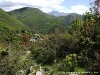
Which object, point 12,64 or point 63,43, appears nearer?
point 12,64

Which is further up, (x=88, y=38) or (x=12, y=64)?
(x=88, y=38)

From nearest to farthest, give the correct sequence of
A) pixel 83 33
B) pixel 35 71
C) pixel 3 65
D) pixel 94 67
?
pixel 94 67
pixel 3 65
pixel 35 71
pixel 83 33

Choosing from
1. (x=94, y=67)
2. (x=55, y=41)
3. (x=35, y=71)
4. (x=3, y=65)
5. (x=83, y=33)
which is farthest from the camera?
(x=55, y=41)

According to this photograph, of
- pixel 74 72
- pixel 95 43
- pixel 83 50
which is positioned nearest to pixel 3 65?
pixel 74 72

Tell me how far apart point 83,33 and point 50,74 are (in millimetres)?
3671

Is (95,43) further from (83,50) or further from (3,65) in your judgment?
(3,65)

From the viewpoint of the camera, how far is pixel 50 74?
11695mm

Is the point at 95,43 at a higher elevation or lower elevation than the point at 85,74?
higher

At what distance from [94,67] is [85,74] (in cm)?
62

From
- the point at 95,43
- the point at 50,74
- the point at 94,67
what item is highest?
the point at 95,43

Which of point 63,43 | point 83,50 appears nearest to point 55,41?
point 63,43

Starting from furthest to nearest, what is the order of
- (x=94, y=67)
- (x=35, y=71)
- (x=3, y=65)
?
(x=35, y=71) → (x=3, y=65) → (x=94, y=67)

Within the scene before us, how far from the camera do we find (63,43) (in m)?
14.3

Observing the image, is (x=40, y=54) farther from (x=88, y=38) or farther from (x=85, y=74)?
(x=85, y=74)
